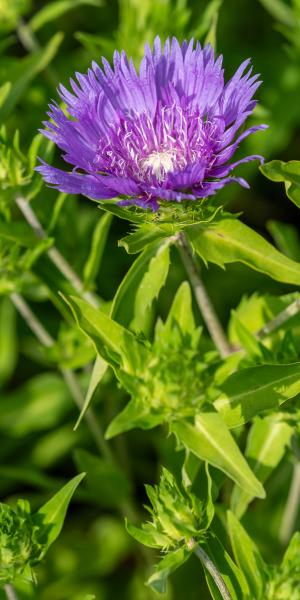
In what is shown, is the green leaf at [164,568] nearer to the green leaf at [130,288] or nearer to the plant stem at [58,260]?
the green leaf at [130,288]

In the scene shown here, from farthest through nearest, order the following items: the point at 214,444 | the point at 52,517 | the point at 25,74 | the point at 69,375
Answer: the point at 69,375
the point at 25,74
the point at 52,517
the point at 214,444

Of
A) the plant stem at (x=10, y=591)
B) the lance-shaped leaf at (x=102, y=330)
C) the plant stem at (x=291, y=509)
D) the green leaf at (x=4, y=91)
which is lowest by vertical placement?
the plant stem at (x=291, y=509)

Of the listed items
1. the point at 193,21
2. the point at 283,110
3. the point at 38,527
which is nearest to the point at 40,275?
the point at 38,527

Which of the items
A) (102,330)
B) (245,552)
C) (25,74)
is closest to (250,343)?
(102,330)

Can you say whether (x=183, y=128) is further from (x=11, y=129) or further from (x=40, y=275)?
(x=11, y=129)

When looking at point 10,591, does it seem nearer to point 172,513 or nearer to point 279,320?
point 172,513

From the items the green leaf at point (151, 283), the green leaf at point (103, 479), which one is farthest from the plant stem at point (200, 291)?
the green leaf at point (103, 479)
